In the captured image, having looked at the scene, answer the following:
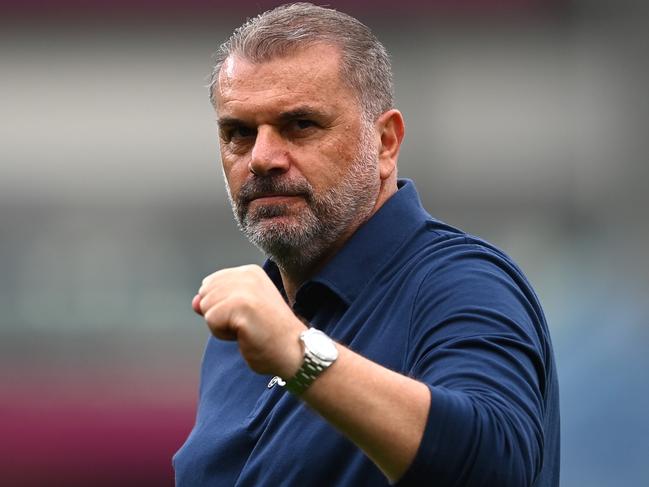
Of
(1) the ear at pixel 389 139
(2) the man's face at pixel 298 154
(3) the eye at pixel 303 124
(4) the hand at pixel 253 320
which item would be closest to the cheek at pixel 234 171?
(2) the man's face at pixel 298 154

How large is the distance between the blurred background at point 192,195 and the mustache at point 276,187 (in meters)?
2.98

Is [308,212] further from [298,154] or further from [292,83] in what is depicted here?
[292,83]

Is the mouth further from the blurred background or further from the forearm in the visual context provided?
the blurred background

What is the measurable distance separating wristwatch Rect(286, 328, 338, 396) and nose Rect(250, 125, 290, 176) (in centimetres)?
55

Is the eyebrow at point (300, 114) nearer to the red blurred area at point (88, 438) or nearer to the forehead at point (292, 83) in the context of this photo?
the forehead at point (292, 83)

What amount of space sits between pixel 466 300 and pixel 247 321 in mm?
342

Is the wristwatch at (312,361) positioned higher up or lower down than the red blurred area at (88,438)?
higher up

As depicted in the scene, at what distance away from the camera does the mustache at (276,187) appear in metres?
1.86

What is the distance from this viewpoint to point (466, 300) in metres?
1.52

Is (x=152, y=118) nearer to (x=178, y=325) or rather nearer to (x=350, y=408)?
(x=178, y=325)

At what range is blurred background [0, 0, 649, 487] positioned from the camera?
4.84 m

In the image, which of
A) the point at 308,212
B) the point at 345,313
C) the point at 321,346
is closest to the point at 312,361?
the point at 321,346

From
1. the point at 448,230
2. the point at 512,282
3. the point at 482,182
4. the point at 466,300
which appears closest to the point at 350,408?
the point at 466,300

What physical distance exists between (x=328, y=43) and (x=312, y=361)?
0.77m
